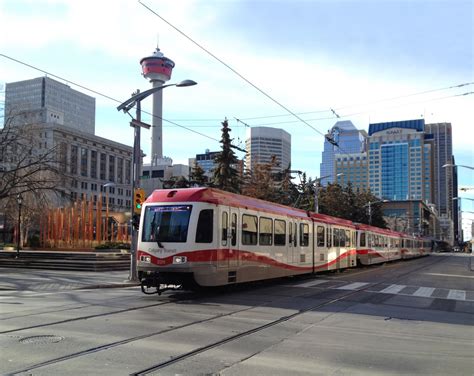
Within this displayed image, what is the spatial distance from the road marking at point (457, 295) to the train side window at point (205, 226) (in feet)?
29.3

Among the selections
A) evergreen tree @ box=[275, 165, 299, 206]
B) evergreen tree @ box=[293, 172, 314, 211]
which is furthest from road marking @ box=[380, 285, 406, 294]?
evergreen tree @ box=[293, 172, 314, 211]

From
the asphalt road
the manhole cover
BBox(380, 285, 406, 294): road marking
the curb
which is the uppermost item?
the manhole cover

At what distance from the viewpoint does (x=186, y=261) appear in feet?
46.2

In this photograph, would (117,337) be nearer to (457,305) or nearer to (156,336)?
(156,336)

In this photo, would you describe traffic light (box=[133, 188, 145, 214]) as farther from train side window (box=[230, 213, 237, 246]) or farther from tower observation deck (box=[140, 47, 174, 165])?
tower observation deck (box=[140, 47, 174, 165])

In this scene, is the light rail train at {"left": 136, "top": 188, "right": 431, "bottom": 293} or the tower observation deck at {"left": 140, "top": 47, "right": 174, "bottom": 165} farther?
the tower observation deck at {"left": 140, "top": 47, "right": 174, "bottom": 165}

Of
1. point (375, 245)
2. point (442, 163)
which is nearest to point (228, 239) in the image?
point (375, 245)

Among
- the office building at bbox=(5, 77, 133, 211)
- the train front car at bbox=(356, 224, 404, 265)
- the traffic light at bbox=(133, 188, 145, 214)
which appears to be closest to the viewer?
the traffic light at bbox=(133, 188, 145, 214)

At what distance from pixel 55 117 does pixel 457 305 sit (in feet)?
391

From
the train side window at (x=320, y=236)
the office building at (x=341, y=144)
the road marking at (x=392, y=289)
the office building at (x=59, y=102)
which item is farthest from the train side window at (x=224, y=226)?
the office building at (x=59, y=102)

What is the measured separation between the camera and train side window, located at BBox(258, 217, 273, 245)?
1775 cm

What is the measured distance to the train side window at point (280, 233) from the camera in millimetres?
19125

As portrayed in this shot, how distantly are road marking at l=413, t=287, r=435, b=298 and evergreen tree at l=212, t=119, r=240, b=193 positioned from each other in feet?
98.7

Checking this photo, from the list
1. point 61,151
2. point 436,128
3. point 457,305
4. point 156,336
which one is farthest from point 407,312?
point 436,128
